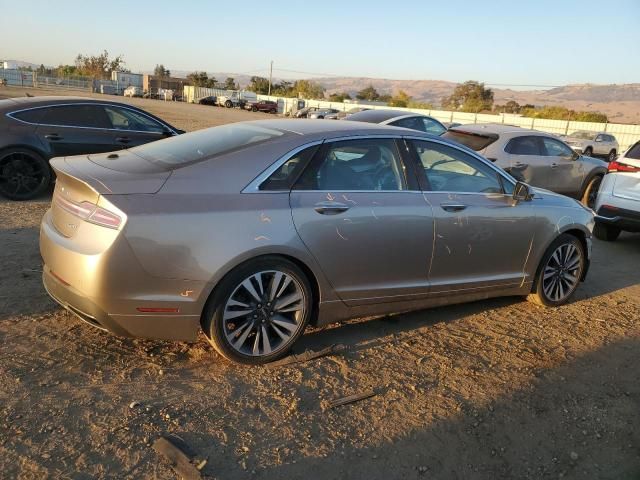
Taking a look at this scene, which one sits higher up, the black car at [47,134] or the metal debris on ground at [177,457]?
the black car at [47,134]

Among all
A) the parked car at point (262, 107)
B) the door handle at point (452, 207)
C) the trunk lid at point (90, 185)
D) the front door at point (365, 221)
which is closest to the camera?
the trunk lid at point (90, 185)

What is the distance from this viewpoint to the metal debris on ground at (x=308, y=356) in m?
3.84

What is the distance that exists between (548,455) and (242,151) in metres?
2.58

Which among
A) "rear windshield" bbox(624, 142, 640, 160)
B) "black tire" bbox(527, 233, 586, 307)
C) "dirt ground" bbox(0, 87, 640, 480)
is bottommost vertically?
"dirt ground" bbox(0, 87, 640, 480)

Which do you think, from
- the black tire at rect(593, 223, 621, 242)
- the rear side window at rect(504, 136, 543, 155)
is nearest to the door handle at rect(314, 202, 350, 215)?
the black tire at rect(593, 223, 621, 242)

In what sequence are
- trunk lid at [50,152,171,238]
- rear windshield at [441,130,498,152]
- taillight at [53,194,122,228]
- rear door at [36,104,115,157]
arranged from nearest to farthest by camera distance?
taillight at [53,194,122,228] → trunk lid at [50,152,171,238] → rear door at [36,104,115,157] → rear windshield at [441,130,498,152]

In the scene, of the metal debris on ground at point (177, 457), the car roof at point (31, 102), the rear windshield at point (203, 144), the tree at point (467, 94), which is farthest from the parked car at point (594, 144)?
the tree at point (467, 94)

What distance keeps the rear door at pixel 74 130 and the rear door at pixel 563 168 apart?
7.30 metres

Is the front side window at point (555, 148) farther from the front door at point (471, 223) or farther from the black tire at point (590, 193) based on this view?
the front door at point (471, 223)

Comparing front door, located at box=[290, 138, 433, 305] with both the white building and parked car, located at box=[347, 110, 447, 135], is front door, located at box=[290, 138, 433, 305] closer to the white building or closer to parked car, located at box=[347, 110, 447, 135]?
parked car, located at box=[347, 110, 447, 135]

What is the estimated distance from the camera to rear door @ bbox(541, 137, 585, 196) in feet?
33.5

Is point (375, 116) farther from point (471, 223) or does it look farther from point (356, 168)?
point (356, 168)

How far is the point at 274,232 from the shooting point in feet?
11.8

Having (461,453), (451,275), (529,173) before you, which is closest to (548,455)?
(461,453)
